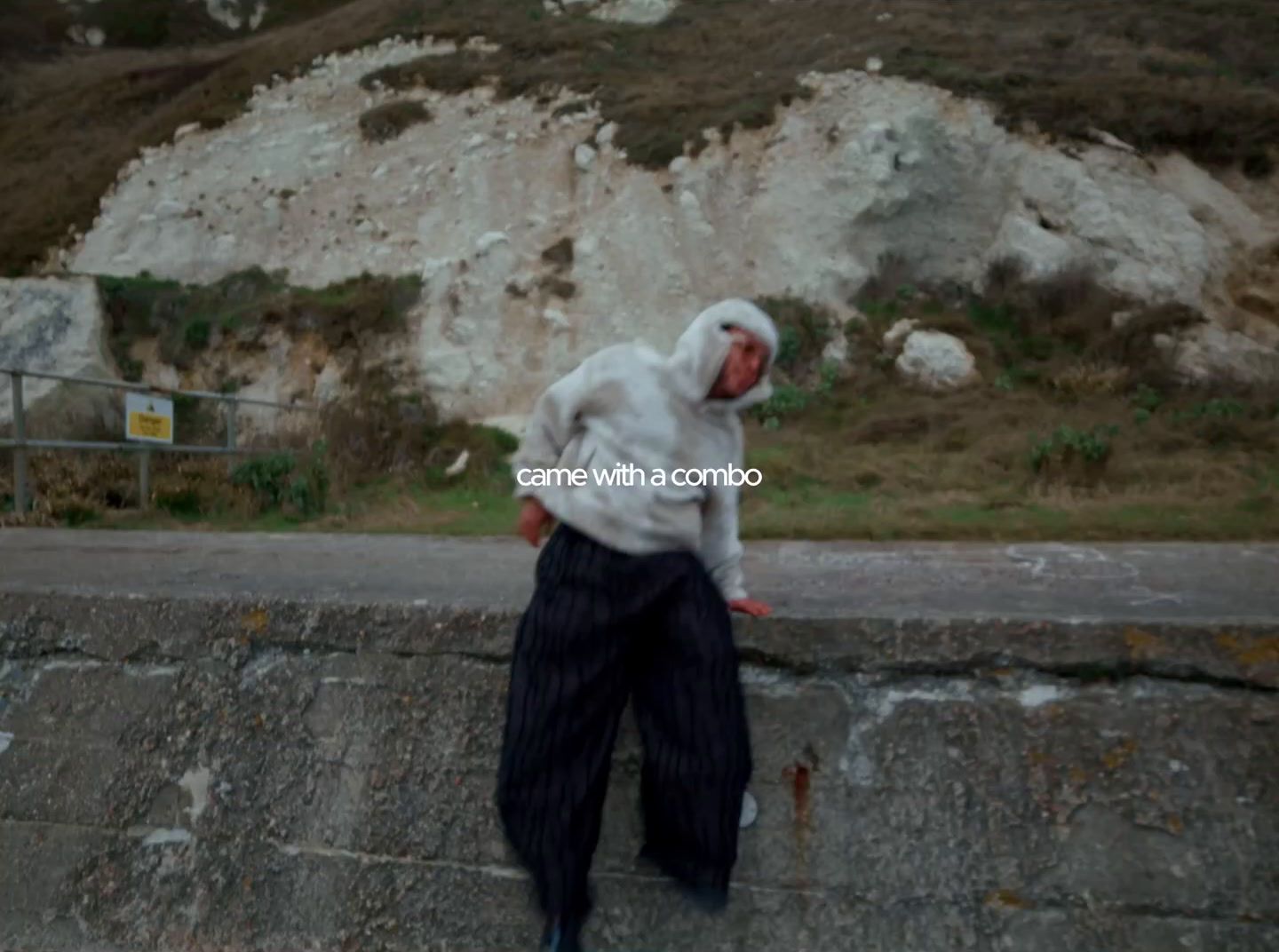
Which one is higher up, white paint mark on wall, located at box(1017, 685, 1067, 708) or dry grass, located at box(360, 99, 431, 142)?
white paint mark on wall, located at box(1017, 685, 1067, 708)

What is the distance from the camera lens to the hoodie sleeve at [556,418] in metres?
2.01

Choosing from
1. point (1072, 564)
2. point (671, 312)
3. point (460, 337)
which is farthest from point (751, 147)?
point (1072, 564)

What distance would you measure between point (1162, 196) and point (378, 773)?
577 inches

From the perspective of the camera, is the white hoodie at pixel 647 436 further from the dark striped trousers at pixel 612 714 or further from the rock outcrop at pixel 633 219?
the rock outcrop at pixel 633 219

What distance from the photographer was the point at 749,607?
208 centimetres

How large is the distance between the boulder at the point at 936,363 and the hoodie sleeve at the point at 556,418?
10.4 m

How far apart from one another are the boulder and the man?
409 inches

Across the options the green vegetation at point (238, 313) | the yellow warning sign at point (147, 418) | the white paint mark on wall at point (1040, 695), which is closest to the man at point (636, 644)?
the white paint mark on wall at point (1040, 695)

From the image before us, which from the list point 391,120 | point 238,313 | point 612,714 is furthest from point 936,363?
point 612,714

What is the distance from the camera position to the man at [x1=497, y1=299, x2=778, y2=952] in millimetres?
1911

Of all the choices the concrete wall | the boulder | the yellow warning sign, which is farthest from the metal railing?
the boulder

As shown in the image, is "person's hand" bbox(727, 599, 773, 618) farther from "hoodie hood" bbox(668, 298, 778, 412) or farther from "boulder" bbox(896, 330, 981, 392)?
"boulder" bbox(896, 330, 981, 392)

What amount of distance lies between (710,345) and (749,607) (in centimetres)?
51

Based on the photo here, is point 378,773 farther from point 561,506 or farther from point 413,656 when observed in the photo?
point 561,506
